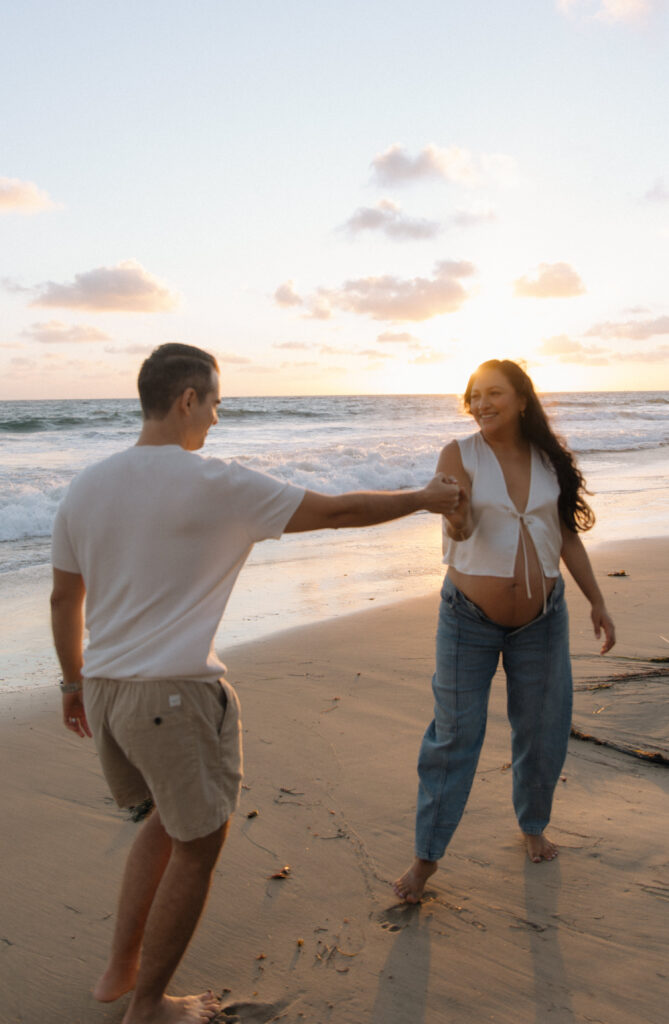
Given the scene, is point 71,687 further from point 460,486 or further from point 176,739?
point 460,486

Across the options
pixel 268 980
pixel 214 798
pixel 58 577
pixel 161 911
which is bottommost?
pixel 268 980

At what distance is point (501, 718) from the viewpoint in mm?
4262

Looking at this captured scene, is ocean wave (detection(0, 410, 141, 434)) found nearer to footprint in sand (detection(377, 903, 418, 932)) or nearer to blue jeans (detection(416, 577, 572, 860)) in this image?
blue jeans (detection(416, 577, 572, 860))

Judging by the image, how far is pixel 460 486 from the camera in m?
2.78

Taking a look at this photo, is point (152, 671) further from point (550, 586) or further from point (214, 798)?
point (550, 586)

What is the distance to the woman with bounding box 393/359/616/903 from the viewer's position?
2.80 m

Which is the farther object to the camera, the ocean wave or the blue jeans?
the ocean wave

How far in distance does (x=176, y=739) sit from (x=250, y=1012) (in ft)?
3.33

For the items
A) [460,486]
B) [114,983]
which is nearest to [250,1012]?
[114,983]

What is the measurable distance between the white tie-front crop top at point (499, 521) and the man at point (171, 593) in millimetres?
825

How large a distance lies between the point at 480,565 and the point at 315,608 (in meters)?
4.07

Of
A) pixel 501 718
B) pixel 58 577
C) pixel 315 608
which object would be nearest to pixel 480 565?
pixel 58 577

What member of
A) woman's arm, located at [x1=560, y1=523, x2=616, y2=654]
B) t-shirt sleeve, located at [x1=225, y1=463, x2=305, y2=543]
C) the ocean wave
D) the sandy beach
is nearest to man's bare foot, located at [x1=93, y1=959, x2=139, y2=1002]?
the sandy beach

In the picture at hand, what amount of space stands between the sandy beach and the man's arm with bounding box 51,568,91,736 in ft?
3.08
